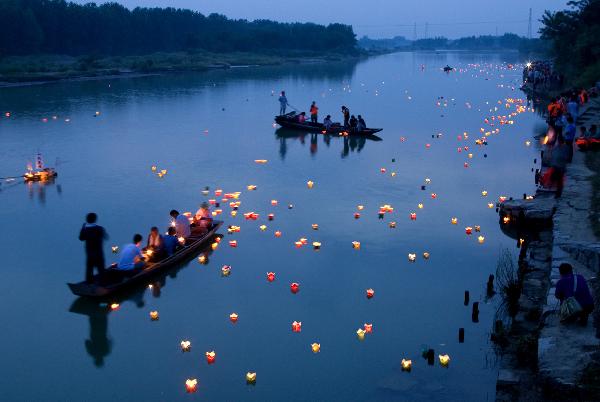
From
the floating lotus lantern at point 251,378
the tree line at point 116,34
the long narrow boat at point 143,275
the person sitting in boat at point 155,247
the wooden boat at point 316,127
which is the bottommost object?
the floating lotus lantern at point 251,378

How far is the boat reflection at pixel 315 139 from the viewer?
3328 cm

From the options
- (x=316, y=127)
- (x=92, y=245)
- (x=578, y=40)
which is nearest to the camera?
(x=92, y=245)

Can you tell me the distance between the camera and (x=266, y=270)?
16188 mm

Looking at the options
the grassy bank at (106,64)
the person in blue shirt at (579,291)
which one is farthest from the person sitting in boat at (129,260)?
the grassy bank at (106,64)

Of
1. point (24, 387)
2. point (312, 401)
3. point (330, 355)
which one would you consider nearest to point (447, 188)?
point (330, 355)

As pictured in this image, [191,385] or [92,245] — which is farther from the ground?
[92,245]

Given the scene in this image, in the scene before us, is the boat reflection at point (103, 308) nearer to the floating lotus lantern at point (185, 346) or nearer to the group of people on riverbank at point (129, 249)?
the group of people on riverbank at point (129, 249)

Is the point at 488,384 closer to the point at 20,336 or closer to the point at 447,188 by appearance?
the point at 20,336

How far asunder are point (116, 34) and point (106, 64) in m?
36.2

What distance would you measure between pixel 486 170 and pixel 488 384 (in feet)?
58.9

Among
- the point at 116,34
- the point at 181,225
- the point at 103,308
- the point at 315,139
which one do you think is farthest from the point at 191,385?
the point at 116,34

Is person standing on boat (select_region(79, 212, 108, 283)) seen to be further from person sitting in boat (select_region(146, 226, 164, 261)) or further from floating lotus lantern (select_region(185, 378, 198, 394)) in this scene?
floating lotus lantern (select_region(185, 378, 198, 394))

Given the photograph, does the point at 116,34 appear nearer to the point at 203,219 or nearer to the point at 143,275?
the point at 203,219

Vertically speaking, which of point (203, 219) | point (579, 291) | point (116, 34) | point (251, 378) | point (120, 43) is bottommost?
point (251, 378)
